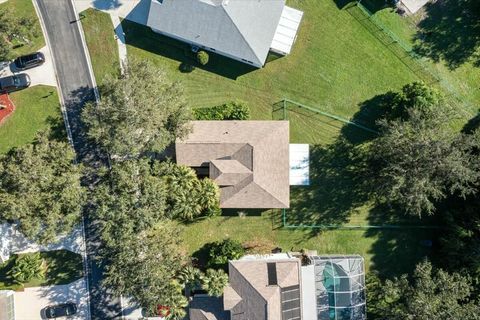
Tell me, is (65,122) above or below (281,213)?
above

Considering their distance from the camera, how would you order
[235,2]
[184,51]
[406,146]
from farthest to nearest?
[184,51], [235,2], [406,146]

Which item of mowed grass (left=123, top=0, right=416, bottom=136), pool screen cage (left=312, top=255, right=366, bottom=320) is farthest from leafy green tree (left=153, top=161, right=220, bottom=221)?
pool screen cage (left=312, top=255, right=366, bottom=320)

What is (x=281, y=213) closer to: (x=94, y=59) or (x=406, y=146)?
(x=406, y=146)

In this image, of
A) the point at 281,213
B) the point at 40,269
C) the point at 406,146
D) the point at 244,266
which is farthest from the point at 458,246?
the point at 40,269

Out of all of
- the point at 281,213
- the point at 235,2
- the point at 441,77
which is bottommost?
the point at 281,213

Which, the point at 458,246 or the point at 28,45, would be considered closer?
the point at 458,246

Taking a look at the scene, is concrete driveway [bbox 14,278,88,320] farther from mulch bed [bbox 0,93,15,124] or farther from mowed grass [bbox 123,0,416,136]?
mowed grass [bbox 123,0,416,136]

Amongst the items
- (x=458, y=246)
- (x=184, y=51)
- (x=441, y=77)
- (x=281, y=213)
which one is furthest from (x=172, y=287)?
(x=441, y=77)

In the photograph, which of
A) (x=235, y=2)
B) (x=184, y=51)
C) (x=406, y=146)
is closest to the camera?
(x=406, y=146)
